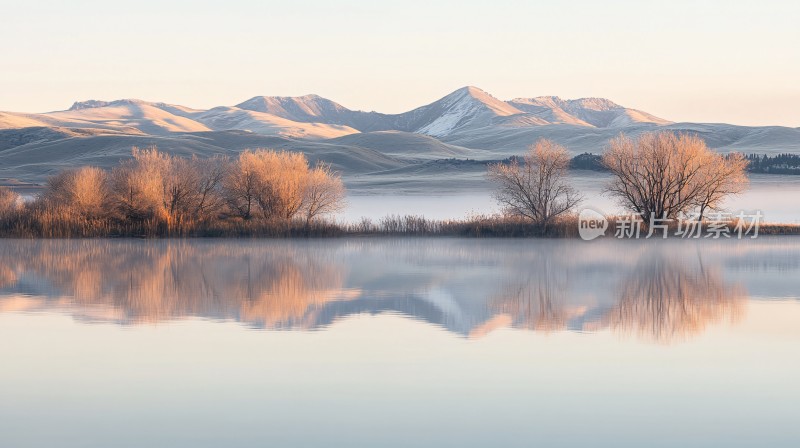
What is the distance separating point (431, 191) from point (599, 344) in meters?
49.6

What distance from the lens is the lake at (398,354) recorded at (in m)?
7.48

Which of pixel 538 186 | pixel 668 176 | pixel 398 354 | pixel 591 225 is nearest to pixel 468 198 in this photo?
pixel 668 176

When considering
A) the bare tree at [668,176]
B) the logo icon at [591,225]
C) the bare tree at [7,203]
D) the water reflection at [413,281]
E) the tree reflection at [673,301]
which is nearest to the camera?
the tree reflection at [673,301]

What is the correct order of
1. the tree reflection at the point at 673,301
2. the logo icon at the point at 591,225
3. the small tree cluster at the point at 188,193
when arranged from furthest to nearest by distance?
the small tree cluster at the point at 188,193 → the logo icon at the point at 591,225 → the tree reflection at the point at 673,301

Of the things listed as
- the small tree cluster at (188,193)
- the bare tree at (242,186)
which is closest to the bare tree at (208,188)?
the small tree cluster at (188,193)

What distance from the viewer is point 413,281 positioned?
1672 cm

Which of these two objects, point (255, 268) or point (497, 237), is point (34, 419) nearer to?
point (255, 268)

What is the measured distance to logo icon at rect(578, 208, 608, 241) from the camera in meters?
26.0

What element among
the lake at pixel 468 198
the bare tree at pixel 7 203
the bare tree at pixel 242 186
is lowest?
the lake at pixel 468 198

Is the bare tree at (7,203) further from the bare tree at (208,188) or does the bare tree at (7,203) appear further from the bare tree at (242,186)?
the bare tree at (242,186)

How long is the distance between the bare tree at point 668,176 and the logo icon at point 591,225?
86 cm

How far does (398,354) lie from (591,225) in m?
17.3

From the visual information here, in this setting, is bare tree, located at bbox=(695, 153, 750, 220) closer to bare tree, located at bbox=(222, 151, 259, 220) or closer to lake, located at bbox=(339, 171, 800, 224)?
lake, located at bbox=(339, 171, 800, 224)

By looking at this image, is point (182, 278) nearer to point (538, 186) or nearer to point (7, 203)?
point (538, 186)
